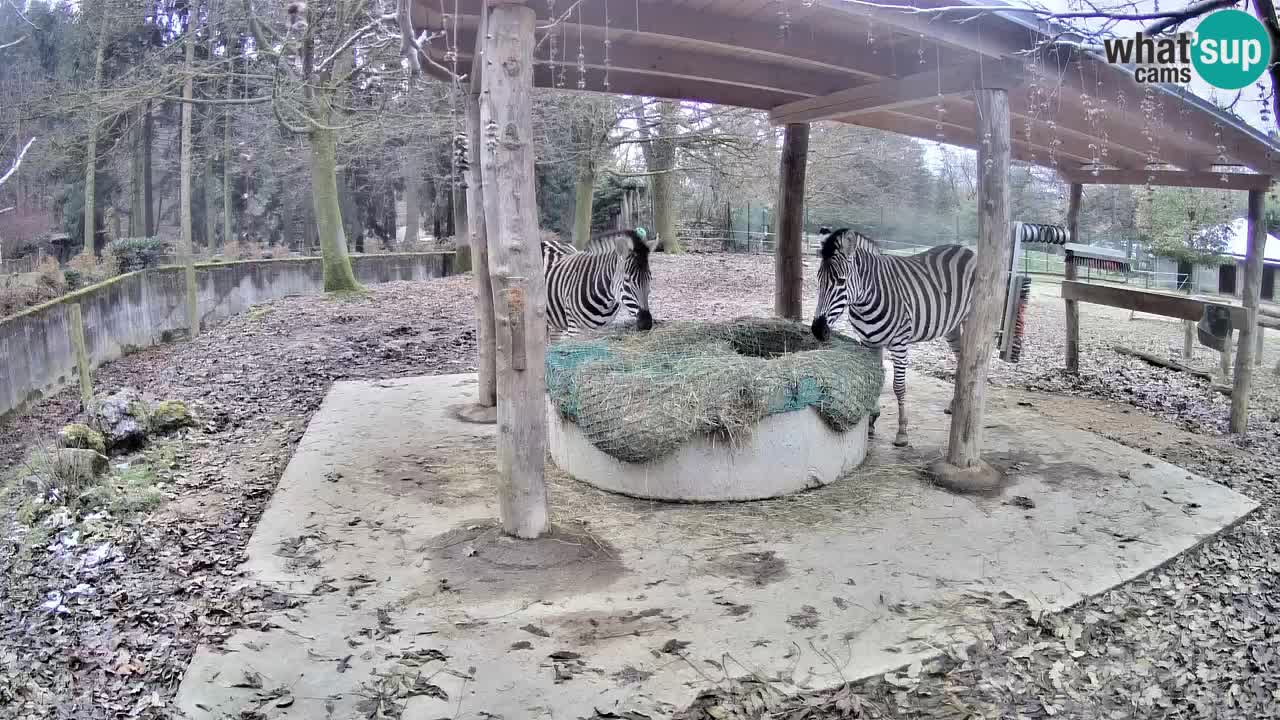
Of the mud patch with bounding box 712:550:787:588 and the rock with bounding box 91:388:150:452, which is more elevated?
the rock with bounding box 91:388:150:452

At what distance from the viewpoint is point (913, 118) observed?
8.02 meters

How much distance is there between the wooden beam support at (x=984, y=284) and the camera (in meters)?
5.73

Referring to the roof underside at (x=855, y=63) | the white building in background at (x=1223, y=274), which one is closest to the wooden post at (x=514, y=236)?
the roof underside at (x=855, y=63)

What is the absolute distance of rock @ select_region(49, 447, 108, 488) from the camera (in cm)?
562

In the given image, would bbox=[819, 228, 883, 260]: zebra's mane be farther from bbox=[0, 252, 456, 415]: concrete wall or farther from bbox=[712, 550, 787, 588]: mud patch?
bbox=[0, 252, 456, 415]: concrete wall

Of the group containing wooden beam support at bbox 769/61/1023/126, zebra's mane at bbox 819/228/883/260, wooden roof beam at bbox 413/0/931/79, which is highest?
wooden roof beam at bbox 413/0/931/79

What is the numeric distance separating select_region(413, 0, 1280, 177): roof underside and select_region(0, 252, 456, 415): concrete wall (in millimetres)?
5743

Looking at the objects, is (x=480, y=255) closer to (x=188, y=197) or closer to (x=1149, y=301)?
(x=1149, y=301)

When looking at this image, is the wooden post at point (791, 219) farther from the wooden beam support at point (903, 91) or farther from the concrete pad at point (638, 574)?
the concrete pad at point (638, 574)

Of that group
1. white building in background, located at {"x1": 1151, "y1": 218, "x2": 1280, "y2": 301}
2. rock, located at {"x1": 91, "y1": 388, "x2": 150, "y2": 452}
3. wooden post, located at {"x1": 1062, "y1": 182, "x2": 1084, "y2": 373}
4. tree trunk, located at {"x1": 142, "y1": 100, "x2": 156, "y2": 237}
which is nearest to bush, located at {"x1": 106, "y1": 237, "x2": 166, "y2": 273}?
tree trunk, located at {"x1": 142, "y1": 100, "x2": 156, "y2": 237}

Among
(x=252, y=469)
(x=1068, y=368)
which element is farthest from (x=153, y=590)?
(x=1068, y=368)

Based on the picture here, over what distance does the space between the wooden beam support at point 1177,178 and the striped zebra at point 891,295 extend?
6.78ft

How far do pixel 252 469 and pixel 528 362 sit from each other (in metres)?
3.16

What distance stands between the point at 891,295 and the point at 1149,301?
3.47 metres
